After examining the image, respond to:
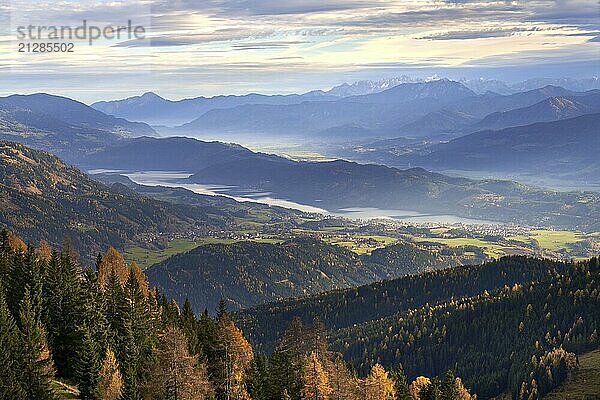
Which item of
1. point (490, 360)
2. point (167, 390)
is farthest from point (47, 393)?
point (490, 360)

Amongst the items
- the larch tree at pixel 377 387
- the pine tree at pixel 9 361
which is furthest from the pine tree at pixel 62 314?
the larch tree at pixel 377 387

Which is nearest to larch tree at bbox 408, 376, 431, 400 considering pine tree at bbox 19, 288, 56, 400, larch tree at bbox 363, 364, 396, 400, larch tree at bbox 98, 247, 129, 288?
larch tree at bbox 363, 364, 396, 400

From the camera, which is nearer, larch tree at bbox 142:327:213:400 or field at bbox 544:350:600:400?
larch tree at bbox 142:327:213:400

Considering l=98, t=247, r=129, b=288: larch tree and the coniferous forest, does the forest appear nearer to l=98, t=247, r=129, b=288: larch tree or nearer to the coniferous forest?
the coniferous forest

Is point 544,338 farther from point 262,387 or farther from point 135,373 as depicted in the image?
point 135,373

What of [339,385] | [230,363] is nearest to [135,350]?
[230,363]

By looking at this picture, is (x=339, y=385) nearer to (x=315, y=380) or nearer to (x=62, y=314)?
(x=315, y=380)
